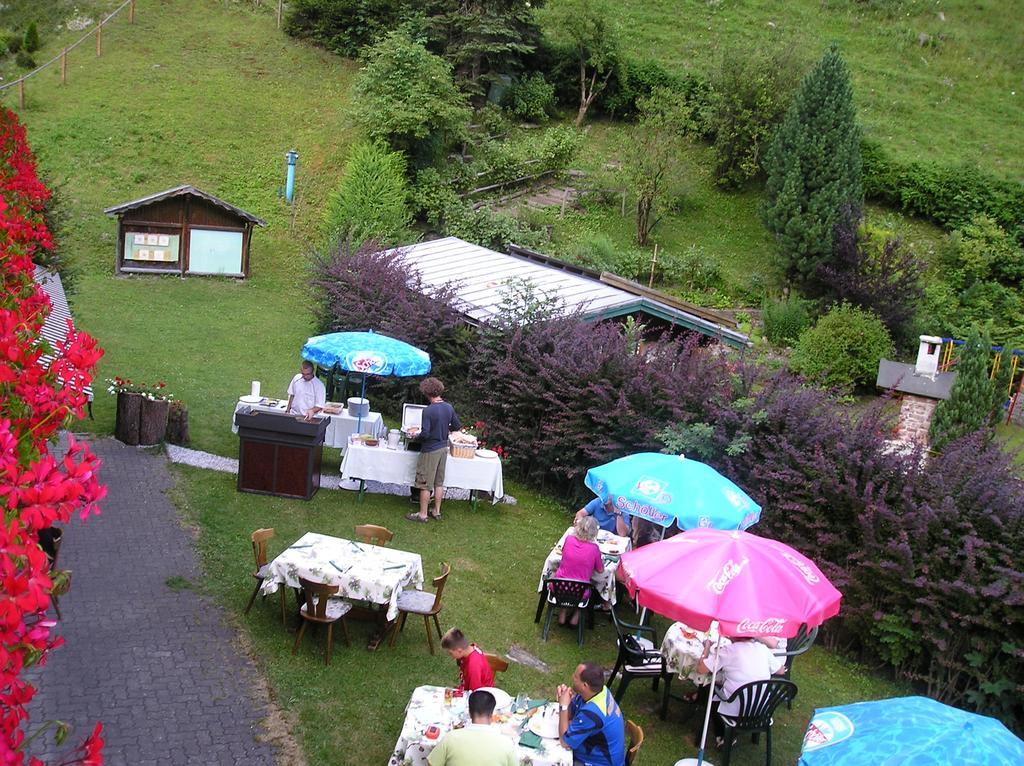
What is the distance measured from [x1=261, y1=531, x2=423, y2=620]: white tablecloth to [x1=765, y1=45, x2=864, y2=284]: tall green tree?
2275 cm

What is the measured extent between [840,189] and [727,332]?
1267cm

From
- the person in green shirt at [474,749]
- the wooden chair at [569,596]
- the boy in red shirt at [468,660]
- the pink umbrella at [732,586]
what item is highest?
the pink umbrella at [732,586]

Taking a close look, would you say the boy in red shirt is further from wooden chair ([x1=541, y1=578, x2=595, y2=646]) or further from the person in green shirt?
wooden chair ([x1=541, y1=578, x2=595, y2=646])

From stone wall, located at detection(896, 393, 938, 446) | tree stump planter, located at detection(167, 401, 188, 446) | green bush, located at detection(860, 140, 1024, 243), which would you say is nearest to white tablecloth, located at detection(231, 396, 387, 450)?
tree stump planter, located at detection(167, 401, 188, 446)

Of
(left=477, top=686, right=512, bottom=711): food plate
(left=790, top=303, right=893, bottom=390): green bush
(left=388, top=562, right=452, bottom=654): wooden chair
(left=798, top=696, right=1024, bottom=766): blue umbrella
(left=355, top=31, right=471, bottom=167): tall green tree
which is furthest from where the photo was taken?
(left=355, top=31, right=471, bottom=167): tall green tree

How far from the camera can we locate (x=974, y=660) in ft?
32.6

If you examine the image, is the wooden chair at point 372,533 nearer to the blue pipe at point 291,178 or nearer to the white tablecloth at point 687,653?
the white tablecloth at point 687,653

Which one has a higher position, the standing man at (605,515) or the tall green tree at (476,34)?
the tall green tree at (476,34)

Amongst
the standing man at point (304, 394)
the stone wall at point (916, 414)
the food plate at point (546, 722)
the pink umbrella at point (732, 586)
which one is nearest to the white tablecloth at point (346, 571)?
the food plate at point (546, 722)

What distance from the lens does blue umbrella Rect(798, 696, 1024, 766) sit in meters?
5.35

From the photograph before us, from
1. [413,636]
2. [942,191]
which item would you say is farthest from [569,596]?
[942,191]

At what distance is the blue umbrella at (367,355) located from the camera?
12633mm

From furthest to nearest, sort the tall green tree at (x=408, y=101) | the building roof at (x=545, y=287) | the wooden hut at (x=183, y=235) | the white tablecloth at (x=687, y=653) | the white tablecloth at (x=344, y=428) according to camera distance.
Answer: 1. the tall green tree at (x=408, y=101)
2. the wooden hut at (x=183, y=235)
3. the building roof at (x=545, y=287)
4. the white tablecloth at (x=344, y=428)
5. the white tablecloth at (x=687, y=653)

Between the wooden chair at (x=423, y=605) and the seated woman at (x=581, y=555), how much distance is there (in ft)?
4.42
